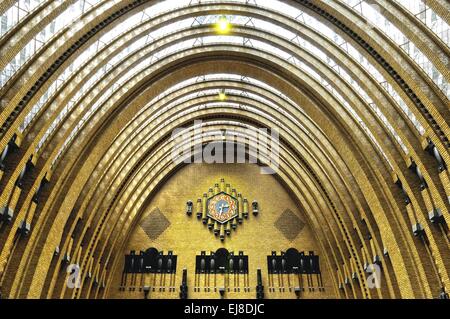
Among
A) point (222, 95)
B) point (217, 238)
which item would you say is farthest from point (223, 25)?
point (217, 238)

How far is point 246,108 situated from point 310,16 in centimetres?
1252

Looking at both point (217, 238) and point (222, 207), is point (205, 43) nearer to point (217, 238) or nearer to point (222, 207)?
point (222, 207)

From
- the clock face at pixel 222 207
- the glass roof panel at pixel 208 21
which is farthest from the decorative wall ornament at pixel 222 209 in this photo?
the glass roof panel at pixel 208 21

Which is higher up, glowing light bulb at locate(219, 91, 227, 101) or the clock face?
glowing light bulb at locate(219, 91, 227, 101)

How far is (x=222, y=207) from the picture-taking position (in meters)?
34.3

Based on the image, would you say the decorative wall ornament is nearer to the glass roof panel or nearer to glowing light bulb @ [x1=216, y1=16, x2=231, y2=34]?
glowing light bulb @ [x1=216, y1=16, x2=231, y2=34]

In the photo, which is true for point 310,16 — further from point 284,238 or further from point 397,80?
point 284,238

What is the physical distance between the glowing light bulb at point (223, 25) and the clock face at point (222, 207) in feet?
45.5

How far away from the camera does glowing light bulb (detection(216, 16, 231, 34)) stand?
2347 centimetres

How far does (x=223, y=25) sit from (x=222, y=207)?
14.6 metres

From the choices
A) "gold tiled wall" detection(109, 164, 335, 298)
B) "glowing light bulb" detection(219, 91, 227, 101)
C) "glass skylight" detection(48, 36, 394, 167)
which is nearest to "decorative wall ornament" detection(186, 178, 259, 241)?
"gold tiled wall" detection(109, 164, 335, 298)

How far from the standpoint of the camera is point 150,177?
109 ft
